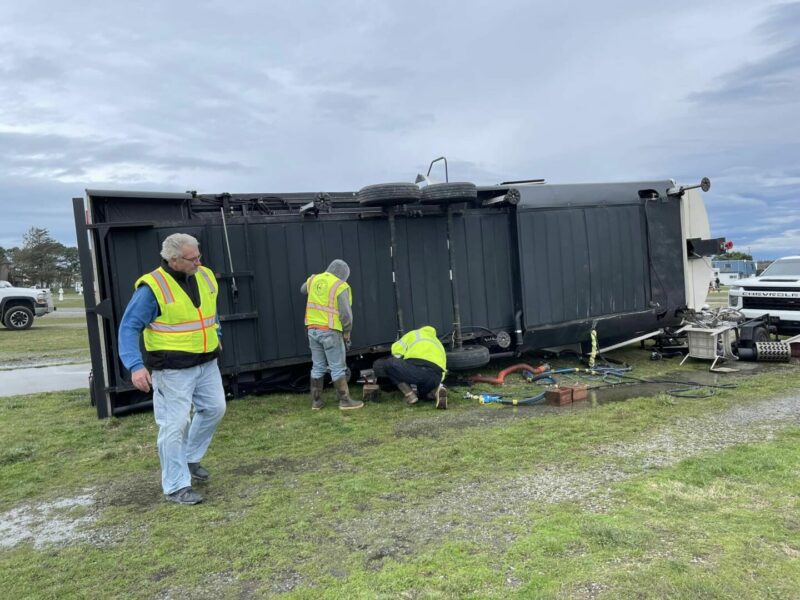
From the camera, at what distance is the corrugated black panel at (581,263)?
8.11m

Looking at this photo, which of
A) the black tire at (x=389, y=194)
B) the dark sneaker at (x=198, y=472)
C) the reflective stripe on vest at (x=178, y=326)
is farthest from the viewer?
the black tire at (x=389, y=194)

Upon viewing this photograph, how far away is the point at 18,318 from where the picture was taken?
17.5m

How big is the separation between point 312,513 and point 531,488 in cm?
147

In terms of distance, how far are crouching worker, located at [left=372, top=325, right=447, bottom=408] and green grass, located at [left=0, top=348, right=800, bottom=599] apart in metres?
0.75

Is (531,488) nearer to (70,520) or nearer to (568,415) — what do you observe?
(568,415)

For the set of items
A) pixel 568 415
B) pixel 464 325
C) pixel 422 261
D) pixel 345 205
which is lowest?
pixel 568 415

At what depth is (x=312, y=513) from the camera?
3.53 meters

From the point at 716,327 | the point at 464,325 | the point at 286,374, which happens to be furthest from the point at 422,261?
the point at 716,327

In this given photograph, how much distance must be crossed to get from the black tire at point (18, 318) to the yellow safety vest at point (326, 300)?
15640mm

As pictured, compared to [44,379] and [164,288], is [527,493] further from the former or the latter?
[44,379]

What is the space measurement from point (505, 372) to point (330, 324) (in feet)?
9.47

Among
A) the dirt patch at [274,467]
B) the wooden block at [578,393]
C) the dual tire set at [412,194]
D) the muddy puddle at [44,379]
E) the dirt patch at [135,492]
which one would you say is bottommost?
the wooden block at [578,393]

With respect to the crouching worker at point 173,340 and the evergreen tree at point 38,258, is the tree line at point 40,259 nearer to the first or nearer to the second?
the evergreen tree at point 38,258

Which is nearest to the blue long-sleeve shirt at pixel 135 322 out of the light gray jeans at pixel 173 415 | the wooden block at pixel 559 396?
the light gray jeans at pixel 173 415
